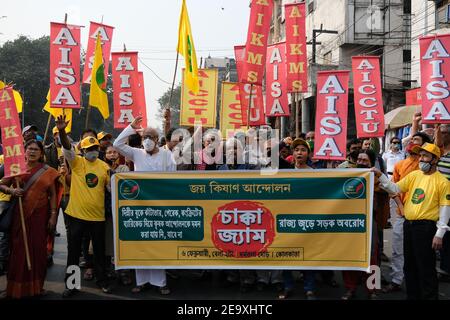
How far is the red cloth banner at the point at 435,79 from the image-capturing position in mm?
5977

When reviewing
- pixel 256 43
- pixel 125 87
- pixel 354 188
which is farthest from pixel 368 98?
pixel 125 87

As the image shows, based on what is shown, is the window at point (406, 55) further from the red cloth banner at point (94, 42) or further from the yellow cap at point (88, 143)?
the yellow cap at point (88, 143)

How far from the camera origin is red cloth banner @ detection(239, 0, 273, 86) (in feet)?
25.1

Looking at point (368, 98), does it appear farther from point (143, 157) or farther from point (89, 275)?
point (89, 275)

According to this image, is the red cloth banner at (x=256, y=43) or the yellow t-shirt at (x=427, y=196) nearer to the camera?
the yellow t-shirt at (x=427, y=196)

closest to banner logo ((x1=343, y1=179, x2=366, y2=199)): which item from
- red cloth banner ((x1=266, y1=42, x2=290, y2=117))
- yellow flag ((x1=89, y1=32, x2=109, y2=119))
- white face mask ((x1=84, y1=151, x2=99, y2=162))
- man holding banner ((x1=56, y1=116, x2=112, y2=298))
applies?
man holding banner ((x1=56, y1=116, x2=112, y2=298))

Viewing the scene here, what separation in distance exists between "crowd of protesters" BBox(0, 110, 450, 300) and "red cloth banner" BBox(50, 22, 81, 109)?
1807 millimetres

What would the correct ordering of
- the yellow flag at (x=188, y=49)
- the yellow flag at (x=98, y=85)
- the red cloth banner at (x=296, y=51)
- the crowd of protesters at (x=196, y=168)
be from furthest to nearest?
1. the red cloth banner at (x=296, y=51)
2. the yellow flag at (x=98, y=85)
3. the yellow flag at (x=188, y=49)
4. the crowd of protesters at (x=196, y=168)

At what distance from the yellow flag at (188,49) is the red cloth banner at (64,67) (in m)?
1.94

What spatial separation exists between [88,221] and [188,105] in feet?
14.7

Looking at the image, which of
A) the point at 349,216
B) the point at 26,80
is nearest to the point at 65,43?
the point at 349,216

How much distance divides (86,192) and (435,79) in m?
4.65

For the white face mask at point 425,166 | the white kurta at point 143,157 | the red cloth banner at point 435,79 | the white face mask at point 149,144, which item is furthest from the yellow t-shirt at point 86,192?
the red cloth banner at point 435,79

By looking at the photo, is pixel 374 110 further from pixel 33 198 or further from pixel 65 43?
pixel 65 43
